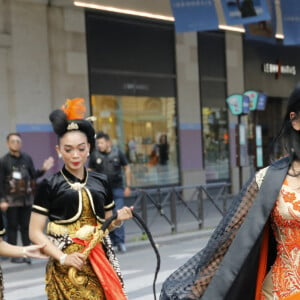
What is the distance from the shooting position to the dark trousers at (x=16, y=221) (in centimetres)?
1053

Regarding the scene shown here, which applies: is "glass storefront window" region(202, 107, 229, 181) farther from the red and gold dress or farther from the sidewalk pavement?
the red and gold dress

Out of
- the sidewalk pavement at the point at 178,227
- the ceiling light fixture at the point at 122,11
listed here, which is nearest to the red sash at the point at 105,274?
the sidewalk pavement at the point at 178,227

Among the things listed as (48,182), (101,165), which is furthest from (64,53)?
(48,182)

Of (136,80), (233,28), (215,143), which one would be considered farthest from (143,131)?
(233,28)

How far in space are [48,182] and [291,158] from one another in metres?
1.86

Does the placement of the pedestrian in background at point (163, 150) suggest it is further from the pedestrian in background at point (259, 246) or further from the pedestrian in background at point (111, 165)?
the pedestrian in background at point (259, 246)

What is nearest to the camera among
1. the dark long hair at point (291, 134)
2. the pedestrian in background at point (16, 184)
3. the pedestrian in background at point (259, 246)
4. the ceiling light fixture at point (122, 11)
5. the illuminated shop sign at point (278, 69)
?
the pedestrian in background at point (259, 246)

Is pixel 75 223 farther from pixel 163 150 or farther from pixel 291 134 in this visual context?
pixel 163 150

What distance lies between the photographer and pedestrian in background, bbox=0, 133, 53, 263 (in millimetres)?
10367

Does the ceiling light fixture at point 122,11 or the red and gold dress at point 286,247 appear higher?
the ceiling light fixture at point 122,11

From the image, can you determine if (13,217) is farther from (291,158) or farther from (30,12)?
(291,158)

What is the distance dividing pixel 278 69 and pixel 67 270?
20.0m

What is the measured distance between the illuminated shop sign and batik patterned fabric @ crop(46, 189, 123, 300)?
62.0ft

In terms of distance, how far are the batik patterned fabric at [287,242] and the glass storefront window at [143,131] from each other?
1417cm
